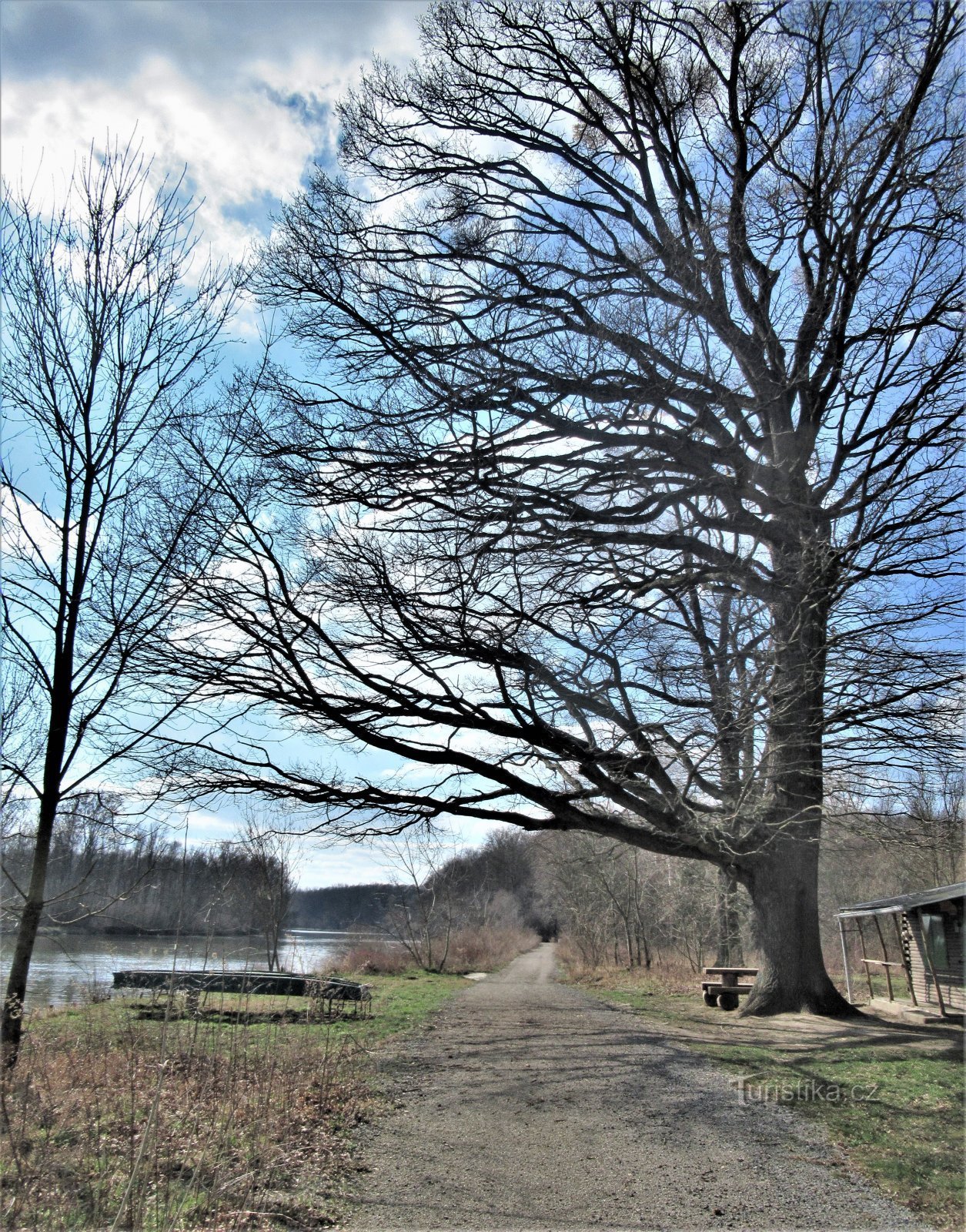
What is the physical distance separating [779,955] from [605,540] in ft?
23.3

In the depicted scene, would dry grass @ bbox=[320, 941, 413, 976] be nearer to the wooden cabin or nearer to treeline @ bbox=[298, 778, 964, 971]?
treeline @ bbox=[298, 778, 964, 971]

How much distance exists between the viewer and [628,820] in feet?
49.6

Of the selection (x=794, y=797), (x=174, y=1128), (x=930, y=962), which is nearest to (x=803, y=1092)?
(x=794, y=797)

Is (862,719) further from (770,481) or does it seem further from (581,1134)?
(581,1134)

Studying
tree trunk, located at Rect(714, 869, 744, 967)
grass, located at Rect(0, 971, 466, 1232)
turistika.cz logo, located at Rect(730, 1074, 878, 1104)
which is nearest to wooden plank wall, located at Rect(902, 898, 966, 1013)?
tree trunk, located at Rect(714, 869, 744, 967)

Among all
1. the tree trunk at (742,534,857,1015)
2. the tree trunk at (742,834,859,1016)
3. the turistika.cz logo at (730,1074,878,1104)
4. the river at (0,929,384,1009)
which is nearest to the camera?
the river at (0,929,384,1009)

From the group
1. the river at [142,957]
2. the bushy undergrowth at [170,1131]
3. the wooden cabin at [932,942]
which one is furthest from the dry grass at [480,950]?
the bushy undergrowth at [170,1131]

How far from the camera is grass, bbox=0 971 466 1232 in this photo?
4.17 m

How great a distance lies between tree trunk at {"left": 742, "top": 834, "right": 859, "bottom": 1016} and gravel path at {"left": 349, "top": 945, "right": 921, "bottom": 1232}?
2.86 m

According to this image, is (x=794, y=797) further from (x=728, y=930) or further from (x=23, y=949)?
(x=728, y=930)

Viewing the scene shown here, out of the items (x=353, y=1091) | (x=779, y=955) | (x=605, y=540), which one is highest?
(x=605, y=540)

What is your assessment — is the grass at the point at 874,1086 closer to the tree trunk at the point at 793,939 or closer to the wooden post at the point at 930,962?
the tree trunk at the point at 793,939

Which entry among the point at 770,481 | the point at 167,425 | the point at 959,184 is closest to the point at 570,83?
the point at 959,184

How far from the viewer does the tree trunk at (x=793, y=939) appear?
11672mm
